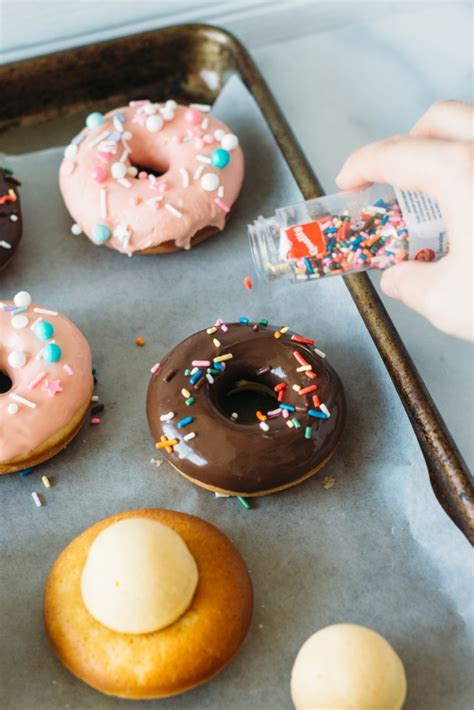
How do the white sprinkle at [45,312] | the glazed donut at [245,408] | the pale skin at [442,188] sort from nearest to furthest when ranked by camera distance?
1. the pale skin at [442,188]
2. the glazed donut at [245,408]
3. the white sprinkle at [45,312]

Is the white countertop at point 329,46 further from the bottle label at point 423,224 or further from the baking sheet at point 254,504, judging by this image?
the bottle label at point 423,224

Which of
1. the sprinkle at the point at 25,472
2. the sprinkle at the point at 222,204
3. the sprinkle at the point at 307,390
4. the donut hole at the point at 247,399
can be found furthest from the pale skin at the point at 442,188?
the sprinkle at the point at 25,472

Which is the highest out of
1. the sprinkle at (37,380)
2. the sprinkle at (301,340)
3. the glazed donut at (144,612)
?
the sprinkle at (301,340)

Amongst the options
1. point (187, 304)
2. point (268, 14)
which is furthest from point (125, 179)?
point (268, 14)

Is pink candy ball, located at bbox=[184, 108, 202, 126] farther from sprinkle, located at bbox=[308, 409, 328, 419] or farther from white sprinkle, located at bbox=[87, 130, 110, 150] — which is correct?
sprinkle, located at bbox=[308, 409, 328, 419]

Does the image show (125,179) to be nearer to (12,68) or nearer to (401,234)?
(12,68)

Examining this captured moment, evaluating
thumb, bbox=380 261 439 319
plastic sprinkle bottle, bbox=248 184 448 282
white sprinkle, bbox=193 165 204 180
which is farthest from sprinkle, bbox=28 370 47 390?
thumb, bbox=380 261 439 319
